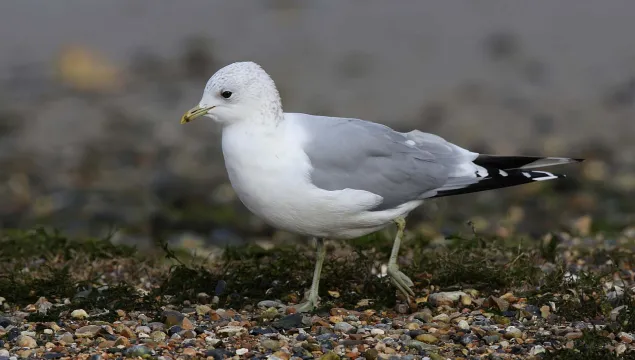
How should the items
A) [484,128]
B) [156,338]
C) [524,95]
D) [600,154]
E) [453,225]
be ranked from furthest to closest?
[524,95] → [484,128] → [600,154] → [453,225] → [156,338]

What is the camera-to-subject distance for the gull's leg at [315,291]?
6.12 m

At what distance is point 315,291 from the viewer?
6.22 meters

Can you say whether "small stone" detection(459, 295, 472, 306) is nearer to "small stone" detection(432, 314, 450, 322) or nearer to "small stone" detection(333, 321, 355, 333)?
"small stone" detection(432, 314, 450, 322)

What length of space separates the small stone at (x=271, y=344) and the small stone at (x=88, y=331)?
2.69 feet

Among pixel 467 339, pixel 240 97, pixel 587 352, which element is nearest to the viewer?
pixel 587 352

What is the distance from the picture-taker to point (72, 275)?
22.1ft

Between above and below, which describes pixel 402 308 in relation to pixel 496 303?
below

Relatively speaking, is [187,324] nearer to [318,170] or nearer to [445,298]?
[318,170]

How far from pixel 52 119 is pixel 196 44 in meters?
3.00

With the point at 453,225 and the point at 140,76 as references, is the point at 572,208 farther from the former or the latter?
the point at 140,76

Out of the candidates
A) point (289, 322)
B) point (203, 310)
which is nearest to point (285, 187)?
point (289, 322)

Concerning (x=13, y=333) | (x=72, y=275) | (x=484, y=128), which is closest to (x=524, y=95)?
(x=484, y=128)

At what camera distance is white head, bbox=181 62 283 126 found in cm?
598

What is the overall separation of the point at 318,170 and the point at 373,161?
38 centimetres
